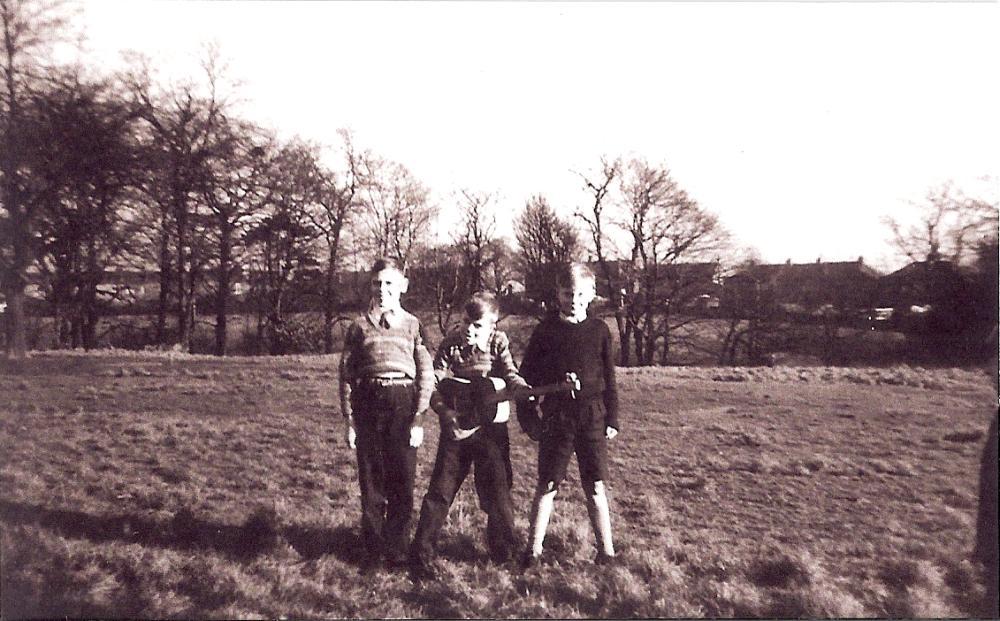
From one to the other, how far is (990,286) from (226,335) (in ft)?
13.9

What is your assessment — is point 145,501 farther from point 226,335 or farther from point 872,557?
point 872,557

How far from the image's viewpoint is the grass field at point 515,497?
281 centimetres

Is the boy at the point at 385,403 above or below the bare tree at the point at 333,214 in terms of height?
below

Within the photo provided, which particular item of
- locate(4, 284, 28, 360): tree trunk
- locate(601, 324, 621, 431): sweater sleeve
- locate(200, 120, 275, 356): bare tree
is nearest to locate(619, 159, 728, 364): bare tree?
locate(601, 324, 621, 431): sweater sleeve

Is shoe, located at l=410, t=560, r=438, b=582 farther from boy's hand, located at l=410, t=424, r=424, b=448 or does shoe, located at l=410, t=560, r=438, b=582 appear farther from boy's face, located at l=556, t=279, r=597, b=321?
boy's face, located at l=556, t=279, r=597, b=321

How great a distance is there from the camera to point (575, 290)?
2934mm

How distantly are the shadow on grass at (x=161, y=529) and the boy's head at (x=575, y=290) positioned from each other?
1944 mm

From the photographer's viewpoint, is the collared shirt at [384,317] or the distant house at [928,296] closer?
the collared shirt at [384,317]

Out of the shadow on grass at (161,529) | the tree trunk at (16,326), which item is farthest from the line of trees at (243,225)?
the shadow on grass at (161,529)

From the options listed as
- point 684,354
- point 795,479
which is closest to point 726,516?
point 795,479

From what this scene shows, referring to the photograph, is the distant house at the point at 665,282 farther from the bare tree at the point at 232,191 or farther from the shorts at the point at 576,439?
the bare tree at the point at 232,191

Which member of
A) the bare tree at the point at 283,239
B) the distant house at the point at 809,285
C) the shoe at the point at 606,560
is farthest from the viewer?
the bare tree at the point at 283,239

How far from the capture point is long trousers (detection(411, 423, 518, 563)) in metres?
2.98

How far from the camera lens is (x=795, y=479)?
10.4 ft
